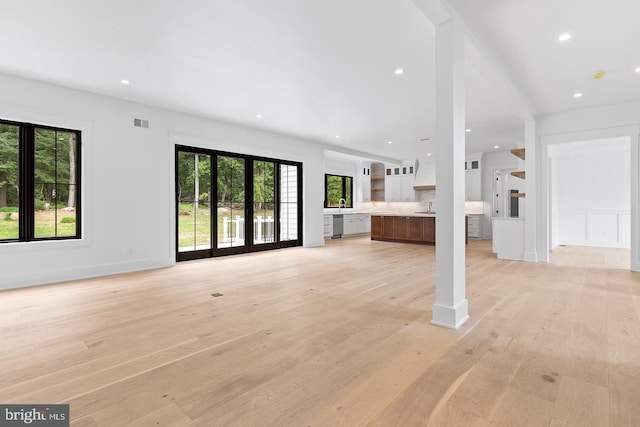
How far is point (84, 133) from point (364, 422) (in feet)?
16.9

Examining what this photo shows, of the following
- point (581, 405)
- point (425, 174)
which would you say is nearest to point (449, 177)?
point (581, 405)

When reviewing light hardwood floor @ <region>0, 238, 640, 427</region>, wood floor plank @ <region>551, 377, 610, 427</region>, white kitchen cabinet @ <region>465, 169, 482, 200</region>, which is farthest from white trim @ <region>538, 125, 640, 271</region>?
wood floor plank @ <region>551, 377, 610, 427</region>

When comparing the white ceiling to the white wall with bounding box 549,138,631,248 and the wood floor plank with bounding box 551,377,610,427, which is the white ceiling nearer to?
the wood floor plank with bounding box 551,377,610,427

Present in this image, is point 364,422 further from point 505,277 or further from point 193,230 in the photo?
point 193,230

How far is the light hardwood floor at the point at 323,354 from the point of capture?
1545mm

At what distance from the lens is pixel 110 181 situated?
480 cm

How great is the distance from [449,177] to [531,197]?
4175mm

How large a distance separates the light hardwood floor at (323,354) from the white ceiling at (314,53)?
8.48ft

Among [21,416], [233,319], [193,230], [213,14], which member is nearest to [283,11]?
[213,14]

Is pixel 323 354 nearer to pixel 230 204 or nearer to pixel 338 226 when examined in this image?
pixel 230 204

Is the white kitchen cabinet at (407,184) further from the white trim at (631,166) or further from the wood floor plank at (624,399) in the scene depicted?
the wood floor plank at (624,399)

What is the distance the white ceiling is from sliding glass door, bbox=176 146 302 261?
1122mm

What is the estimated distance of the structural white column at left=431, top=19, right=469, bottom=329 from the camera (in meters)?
2.60

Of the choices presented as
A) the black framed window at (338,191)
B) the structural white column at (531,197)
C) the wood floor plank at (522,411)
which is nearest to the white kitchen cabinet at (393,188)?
the black framed window at (338,191)
